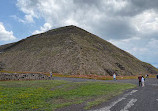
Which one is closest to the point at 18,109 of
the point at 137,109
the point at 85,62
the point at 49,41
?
the point at 137,109

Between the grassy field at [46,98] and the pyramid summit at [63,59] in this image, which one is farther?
the pyramid summit at [63,59]

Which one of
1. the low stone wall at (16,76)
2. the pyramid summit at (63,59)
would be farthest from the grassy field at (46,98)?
the pyramid summit at (63,59)

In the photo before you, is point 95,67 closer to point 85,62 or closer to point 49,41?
point 85,62

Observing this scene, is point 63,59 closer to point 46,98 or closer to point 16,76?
point 16,76

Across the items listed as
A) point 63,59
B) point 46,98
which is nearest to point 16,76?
point 46,98

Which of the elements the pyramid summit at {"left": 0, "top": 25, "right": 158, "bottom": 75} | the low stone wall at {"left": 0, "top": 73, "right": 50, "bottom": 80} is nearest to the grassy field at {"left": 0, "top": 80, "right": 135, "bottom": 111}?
the low stone wall at {"left": 0, "top": 73, "right": 50, "bottom": 80}

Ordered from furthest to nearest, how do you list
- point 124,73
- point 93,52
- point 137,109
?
point 93,52 < point 124,73 < point 137,109

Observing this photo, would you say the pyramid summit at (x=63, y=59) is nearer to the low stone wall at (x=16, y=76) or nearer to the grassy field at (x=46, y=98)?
the low stone wall at (x=16, y=76)

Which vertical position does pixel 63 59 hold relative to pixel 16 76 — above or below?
above

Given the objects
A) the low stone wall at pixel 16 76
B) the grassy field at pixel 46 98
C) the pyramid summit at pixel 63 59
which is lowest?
the grassy field at pixel 46 98

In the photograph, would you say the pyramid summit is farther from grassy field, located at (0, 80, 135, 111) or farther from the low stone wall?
grassy field, located at (0, 80, 135, 111)

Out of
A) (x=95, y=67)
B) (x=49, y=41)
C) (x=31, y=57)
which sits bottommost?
(x=95, y=67)

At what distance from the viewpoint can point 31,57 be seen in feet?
229

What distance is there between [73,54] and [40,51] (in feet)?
68.3
